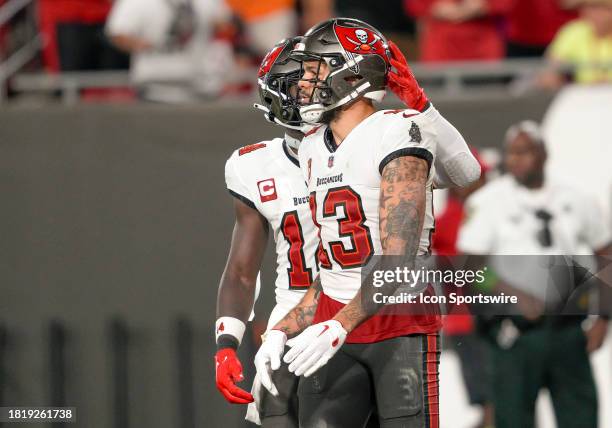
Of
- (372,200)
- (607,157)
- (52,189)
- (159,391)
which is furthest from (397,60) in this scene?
(52,189)

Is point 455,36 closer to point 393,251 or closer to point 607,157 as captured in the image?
point 607,157

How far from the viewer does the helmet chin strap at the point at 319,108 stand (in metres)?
3.88

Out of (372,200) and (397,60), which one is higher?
(397,60)

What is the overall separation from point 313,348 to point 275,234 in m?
1.05

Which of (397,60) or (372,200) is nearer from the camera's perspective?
(372,200)

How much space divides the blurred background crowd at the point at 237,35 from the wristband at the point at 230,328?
9.63 ft

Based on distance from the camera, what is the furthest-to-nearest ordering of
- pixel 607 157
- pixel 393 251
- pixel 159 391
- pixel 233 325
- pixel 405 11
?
pixel 405 11, pixel 607 157, pixel 159 391, pixel 233 325, pixel 393 251

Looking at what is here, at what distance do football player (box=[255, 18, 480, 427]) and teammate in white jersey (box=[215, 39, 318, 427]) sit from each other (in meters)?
0.33

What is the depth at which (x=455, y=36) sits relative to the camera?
24.1 ft

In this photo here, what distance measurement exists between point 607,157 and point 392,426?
3546 millimetres

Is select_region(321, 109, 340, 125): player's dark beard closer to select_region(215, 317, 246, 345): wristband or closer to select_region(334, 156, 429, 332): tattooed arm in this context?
select_region(334, 156, 429, 332): tattooed arm

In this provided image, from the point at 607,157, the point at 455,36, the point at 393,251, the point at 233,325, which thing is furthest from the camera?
the point at 455,36

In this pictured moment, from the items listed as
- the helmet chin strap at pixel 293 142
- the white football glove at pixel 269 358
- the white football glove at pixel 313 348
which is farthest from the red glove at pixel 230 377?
the helmet chin strap at pixel 293 142

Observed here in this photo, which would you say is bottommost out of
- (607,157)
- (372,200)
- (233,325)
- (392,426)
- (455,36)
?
(392,426)
